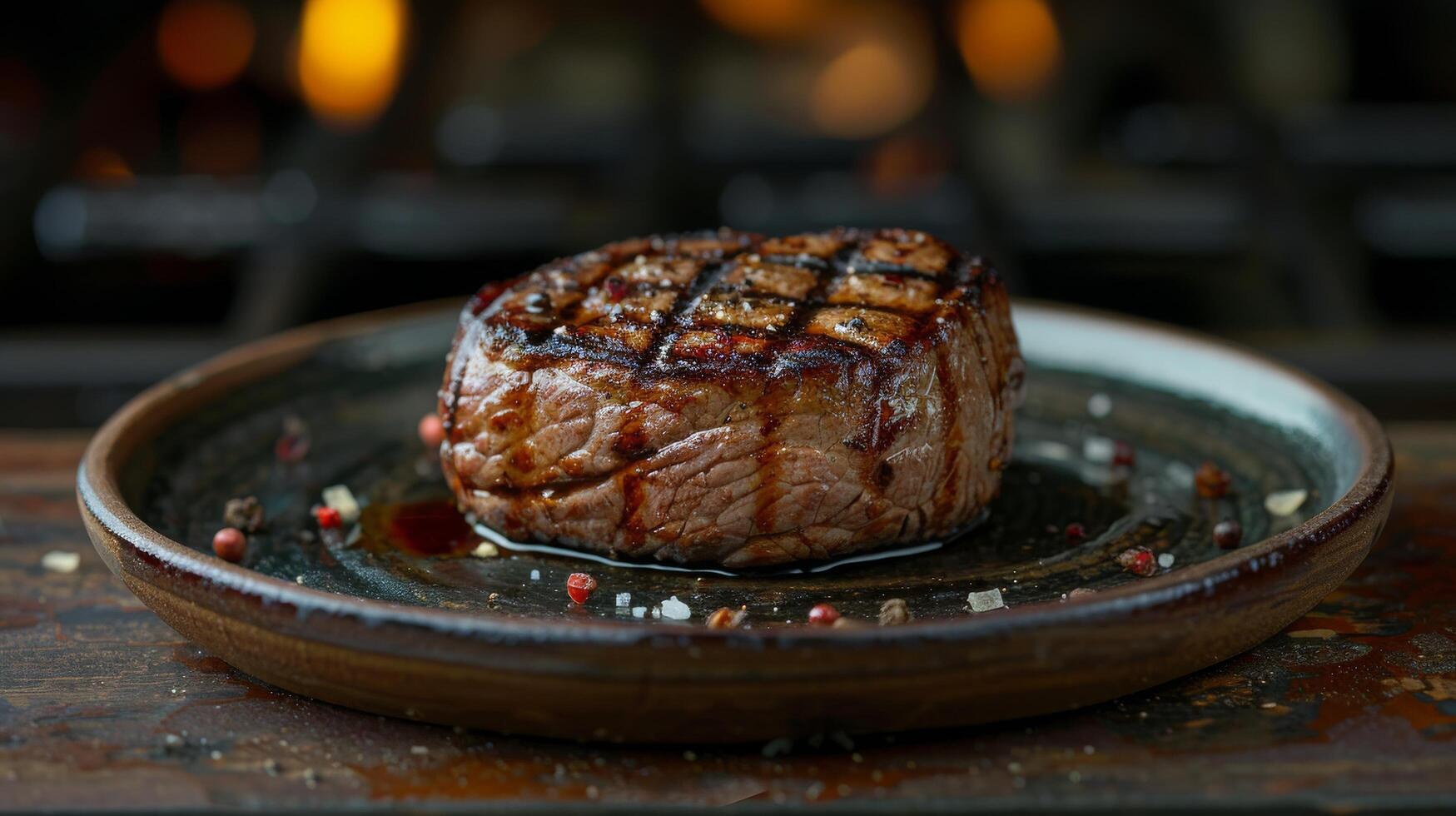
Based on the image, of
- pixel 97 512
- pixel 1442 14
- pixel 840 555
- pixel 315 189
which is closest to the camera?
pixel 97 512

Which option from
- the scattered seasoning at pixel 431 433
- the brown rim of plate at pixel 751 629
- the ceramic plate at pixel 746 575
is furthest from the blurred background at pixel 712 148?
the brown rim of plate at pixel 751 629

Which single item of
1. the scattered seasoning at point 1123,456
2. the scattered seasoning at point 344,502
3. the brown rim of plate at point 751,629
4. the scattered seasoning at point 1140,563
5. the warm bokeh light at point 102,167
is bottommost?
the warm bokeh light at point 102,167

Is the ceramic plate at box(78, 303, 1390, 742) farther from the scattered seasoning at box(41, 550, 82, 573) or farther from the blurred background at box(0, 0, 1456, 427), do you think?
the blurred background at box(0, 0, 1456, 427)

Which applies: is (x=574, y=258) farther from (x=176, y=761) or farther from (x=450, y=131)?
(x=450, y=131)

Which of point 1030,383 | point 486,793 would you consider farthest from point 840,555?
point 1030,383

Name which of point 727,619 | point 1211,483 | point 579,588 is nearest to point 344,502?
point 579,588

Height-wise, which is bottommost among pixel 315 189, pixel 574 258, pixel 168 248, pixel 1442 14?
pixel 168 248

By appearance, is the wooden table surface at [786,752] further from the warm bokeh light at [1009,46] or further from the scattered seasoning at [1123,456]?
the warm bokeh light at [1009,46]
